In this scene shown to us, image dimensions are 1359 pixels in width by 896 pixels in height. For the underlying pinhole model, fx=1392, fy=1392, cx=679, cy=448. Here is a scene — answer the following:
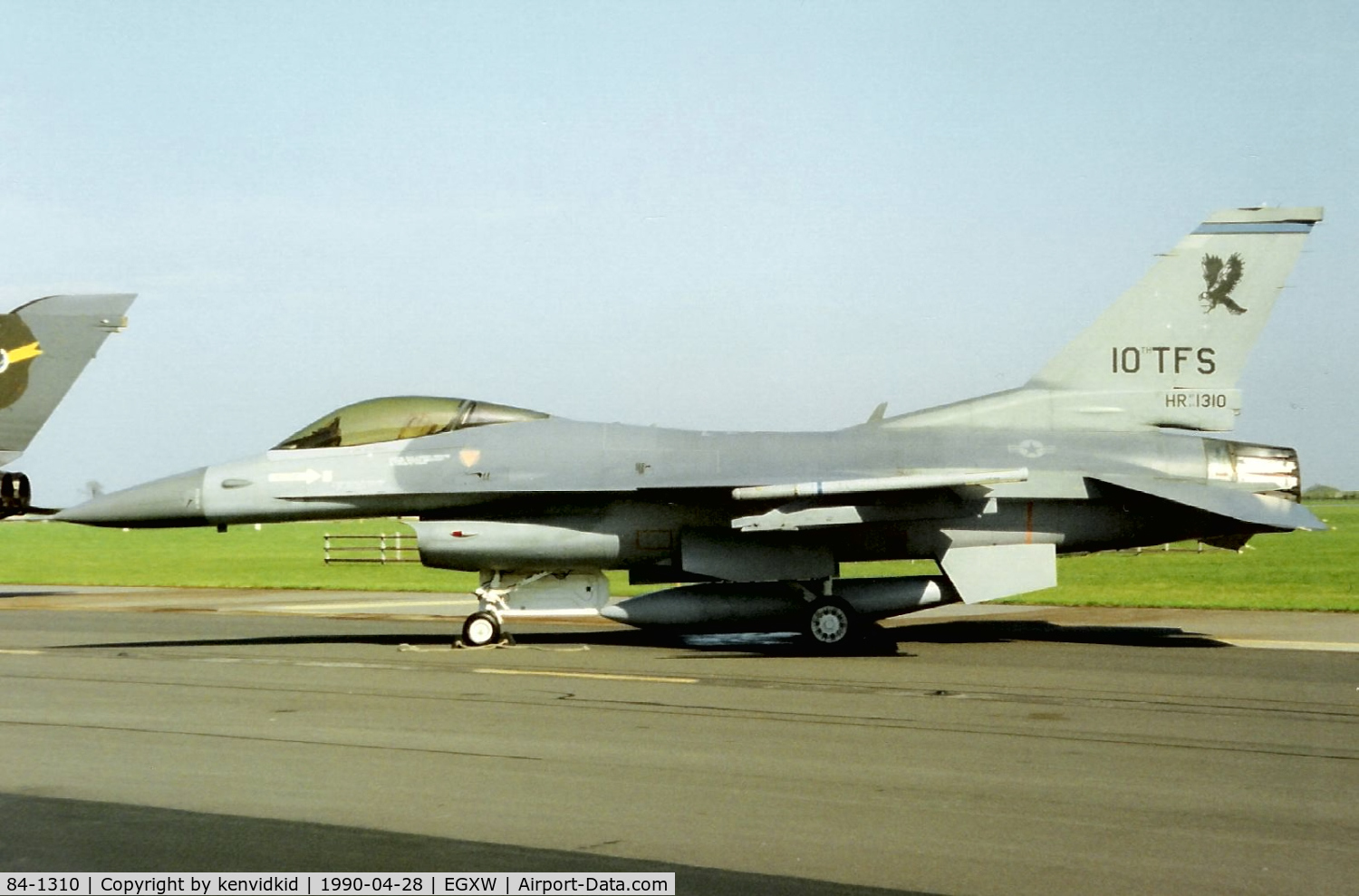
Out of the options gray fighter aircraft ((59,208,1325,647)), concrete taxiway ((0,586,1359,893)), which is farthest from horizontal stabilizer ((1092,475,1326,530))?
concrete taxiway ((0,586,1359,893))

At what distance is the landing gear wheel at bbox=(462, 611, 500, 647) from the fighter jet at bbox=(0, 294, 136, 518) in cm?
912

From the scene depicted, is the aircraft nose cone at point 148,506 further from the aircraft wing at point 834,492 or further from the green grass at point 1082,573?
the green grass at point 1082,573

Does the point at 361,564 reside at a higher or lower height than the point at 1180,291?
lower

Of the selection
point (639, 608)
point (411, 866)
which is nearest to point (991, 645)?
point (639, 608)

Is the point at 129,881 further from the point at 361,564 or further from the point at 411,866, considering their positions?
the point at 361,564

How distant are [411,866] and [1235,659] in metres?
11.0

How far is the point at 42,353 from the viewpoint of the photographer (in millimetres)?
21250

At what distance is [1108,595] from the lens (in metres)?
25.7

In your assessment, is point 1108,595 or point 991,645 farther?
point 1108,595

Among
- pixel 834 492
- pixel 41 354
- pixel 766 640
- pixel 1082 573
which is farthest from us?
pixel 1082 573

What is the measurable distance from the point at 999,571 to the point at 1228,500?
2.65 meters
